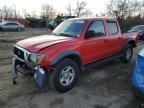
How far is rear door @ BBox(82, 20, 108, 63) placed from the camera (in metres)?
5.50

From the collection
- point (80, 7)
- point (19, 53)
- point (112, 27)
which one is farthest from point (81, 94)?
point (80, 7)

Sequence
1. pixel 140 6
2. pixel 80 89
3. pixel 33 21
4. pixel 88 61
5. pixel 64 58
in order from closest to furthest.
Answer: pixel 64 58
pixel 80 89
pixel 88 61
pixel 140 6
pixel 33 21

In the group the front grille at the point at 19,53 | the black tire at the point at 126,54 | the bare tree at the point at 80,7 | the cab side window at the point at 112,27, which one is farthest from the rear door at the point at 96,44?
the bare tree at the point at 80,7

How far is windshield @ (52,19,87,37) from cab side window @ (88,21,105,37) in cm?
28

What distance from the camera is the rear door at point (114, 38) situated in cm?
654

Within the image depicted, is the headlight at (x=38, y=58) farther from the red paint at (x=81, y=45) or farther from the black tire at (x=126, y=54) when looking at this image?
the black tire at (x=126, y=54)

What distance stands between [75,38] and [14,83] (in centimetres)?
211

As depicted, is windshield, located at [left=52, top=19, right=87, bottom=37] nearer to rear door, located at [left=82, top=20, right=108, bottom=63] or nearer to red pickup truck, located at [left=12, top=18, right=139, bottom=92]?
red pickup truck, located at [left=12, top=18, right=139, bottom=92]

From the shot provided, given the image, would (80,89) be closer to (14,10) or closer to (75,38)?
(75,38)

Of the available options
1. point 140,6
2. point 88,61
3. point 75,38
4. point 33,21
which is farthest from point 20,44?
point 33,21

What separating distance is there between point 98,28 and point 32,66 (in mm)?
2538

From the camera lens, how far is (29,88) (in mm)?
5152

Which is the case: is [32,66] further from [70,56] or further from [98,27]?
[98,27]

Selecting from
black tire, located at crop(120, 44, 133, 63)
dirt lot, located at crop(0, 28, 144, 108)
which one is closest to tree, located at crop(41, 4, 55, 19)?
black tire, located at crop(120, 44, 133, 63)
